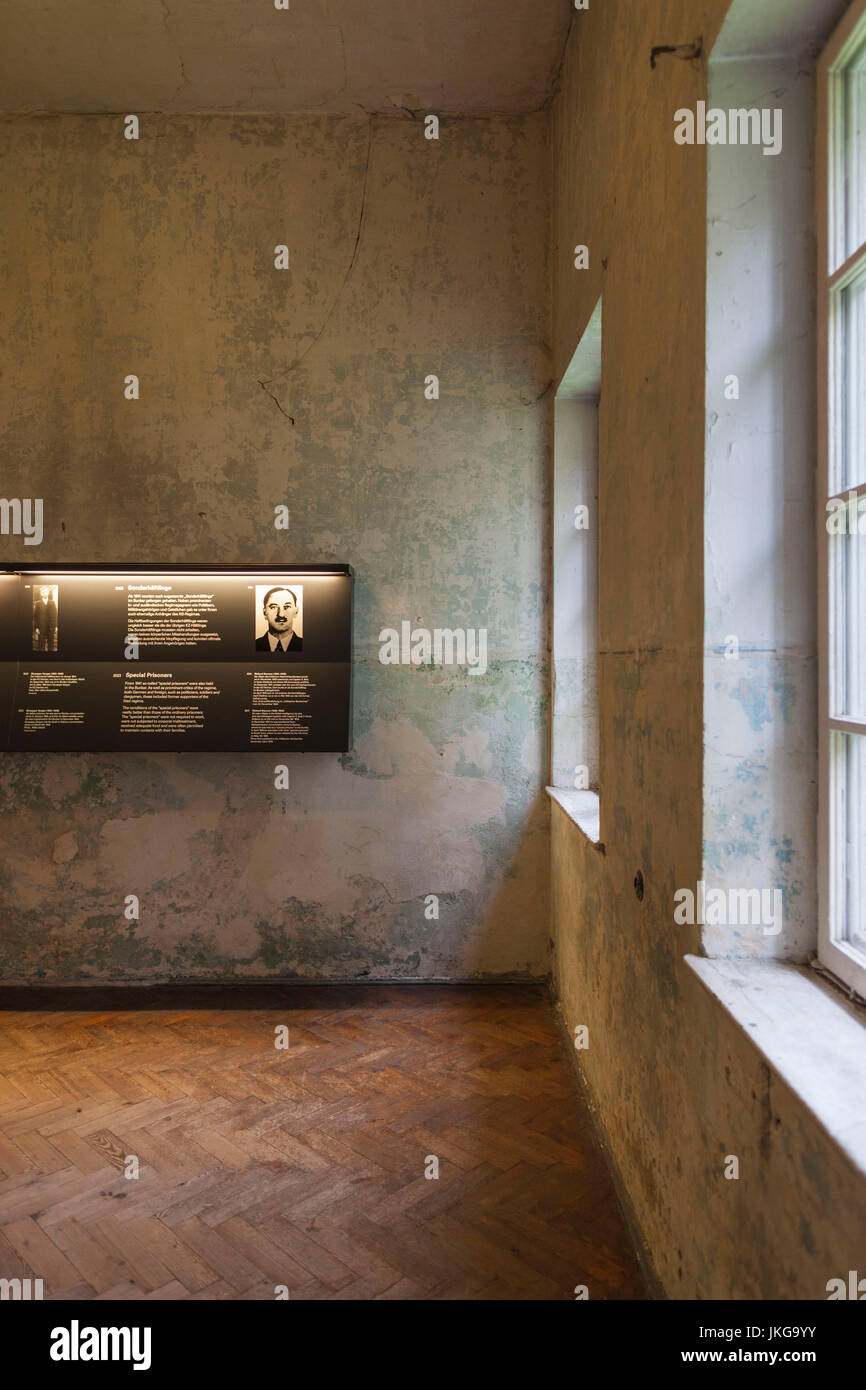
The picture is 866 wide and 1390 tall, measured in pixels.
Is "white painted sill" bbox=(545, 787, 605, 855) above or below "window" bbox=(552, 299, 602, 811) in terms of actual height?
below

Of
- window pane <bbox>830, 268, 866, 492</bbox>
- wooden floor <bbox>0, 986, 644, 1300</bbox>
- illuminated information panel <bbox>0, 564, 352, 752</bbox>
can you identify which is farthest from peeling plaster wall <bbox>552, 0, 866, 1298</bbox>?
illuminated information panel <bbox>0, 564, 352, 752</bbox>

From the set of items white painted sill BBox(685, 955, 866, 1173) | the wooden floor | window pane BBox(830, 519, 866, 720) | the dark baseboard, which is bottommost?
the wooden floor

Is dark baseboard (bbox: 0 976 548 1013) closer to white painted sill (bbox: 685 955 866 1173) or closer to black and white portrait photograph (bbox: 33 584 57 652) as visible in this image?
black and white portrait photograph (bbox: 33 584 57 652)

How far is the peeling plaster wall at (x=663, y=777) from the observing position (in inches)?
59.2

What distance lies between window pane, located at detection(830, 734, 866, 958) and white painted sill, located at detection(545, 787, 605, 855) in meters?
1.32

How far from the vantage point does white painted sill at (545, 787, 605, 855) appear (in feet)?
11.1

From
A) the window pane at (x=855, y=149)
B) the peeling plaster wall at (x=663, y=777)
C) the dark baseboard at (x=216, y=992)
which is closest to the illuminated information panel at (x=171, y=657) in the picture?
the dark baseboard at (x=216, y=992)

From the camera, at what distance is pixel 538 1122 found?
3.12 meters

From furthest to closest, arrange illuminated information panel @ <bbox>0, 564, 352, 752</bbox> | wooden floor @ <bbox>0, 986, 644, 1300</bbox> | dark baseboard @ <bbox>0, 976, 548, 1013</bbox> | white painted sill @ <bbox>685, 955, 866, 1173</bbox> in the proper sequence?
illuminated information panel @ <bbox>0, 564, 352, 752</bbox>
dark baseboard @ <bbox>0, 976, 548, 1013</bbox>
wooden floor @ <bbox>0, 986, 644, 1300</bbox>
white painted sill @ <bbox>685, 955, 866, 1173</bbox>

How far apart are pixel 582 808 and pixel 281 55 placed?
161 inches

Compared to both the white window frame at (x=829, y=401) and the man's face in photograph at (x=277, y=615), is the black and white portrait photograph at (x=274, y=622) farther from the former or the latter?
the white window frame at (x=829, y=401)

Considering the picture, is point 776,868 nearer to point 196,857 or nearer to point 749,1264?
point 749,1264

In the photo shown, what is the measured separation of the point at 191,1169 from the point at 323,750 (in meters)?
2.10

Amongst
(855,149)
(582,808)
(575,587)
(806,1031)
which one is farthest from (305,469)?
(806,1031)
